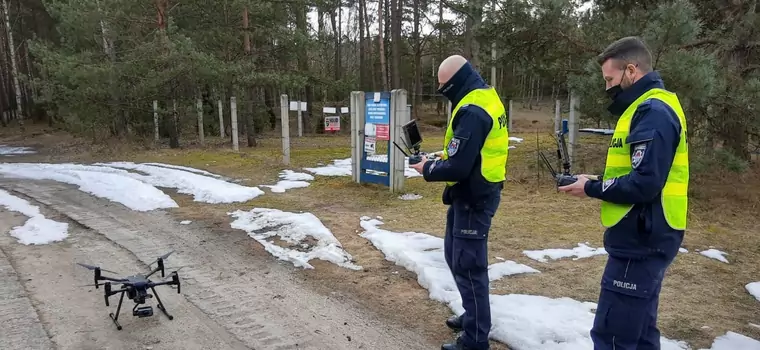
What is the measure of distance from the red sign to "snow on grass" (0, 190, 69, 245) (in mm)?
4879

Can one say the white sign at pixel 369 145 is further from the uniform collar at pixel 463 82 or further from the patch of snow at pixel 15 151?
the patch of snow at pixel 15 151

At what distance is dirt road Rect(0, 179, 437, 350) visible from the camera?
11.6ft

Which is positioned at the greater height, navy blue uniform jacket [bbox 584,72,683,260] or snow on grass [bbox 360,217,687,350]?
navy blue uniform jacket [bbox 584,72,683,260]

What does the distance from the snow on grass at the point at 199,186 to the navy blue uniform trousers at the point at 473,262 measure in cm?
568

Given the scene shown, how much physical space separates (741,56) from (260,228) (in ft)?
27.5

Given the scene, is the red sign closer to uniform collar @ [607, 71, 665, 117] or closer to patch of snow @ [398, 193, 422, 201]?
patch of snow @ [398, 193, 422, 201]

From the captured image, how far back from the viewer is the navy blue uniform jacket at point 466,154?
9.87 feet

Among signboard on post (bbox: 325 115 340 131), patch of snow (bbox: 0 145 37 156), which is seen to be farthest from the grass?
patch of snow (bbox: 0 145 37 156)

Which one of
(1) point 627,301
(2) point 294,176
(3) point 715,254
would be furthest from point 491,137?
(2) point 294,176

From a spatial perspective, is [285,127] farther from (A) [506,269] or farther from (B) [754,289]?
(B) [754,289]

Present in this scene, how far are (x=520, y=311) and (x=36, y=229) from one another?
608 centimetres

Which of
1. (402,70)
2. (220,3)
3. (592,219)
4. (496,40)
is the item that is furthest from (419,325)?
(402,70)

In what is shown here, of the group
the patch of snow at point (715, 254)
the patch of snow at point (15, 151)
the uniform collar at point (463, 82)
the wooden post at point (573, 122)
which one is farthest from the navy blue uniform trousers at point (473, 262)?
the patch of snow at point (15, 151)

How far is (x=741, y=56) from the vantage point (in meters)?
8.56
